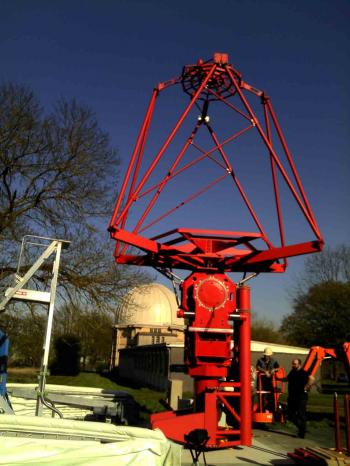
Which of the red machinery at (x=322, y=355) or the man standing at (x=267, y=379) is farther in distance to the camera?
the red machinery at (x=322, y=355)

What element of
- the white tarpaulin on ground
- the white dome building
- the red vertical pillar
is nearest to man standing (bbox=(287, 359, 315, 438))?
the red vertical pillar

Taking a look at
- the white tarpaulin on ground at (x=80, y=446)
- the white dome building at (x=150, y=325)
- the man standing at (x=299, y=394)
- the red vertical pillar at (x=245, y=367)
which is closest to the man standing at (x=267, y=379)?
the man standing at (x=299, y=394)

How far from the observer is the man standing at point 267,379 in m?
11.7

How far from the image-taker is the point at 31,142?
765 inches

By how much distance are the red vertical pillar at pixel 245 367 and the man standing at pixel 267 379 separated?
2.06 m

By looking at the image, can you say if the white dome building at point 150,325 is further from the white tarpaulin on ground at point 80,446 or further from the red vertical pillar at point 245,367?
the white tarpaulin on ground at point 80,446

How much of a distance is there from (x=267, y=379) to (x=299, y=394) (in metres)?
0.93

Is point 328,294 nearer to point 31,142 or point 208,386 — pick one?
point 31,142

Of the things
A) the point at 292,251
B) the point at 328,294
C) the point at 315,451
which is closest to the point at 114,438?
the point at 315,451

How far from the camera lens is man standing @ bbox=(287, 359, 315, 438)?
1108 centimetres

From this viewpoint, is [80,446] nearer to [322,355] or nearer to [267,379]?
[267,379]

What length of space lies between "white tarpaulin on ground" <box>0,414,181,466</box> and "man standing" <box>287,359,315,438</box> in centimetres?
724

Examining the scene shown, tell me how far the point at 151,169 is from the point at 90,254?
9629mm

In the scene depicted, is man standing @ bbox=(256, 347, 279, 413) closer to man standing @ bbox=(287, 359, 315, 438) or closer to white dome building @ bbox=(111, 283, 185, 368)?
man standing @ bbox=(287, 359, 315, 438)
